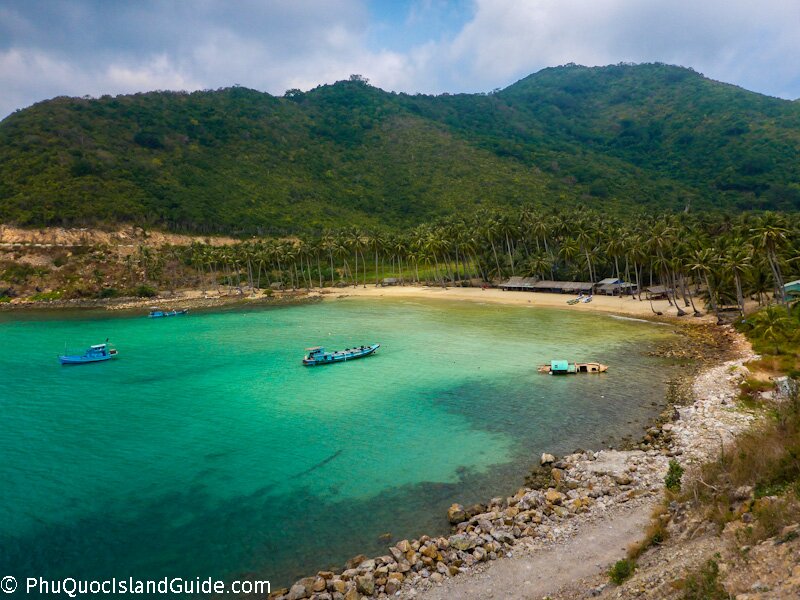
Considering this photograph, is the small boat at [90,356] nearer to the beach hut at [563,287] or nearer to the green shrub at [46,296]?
the green shrub at [46,296]

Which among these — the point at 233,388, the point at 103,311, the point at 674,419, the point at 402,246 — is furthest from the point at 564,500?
the point at 103,311

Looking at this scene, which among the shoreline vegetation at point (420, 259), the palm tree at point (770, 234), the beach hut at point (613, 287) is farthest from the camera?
the beach hut at point (613, 287)

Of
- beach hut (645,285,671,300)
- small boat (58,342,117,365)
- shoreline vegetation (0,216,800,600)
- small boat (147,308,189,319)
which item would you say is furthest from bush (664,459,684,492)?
small boat (147,308,189,319)

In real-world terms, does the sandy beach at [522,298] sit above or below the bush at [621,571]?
above

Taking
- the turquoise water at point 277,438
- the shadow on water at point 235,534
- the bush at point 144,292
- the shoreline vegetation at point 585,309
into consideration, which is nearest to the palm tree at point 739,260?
the shoreline vegetation at point 585,309

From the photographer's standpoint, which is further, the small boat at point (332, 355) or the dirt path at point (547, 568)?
the small boat at point (332, 355)

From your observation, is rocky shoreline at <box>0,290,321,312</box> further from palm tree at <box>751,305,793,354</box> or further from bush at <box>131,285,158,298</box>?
palm tree at <box>751,305,793,354</box>

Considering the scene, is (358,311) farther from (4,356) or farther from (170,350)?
(4,356)
